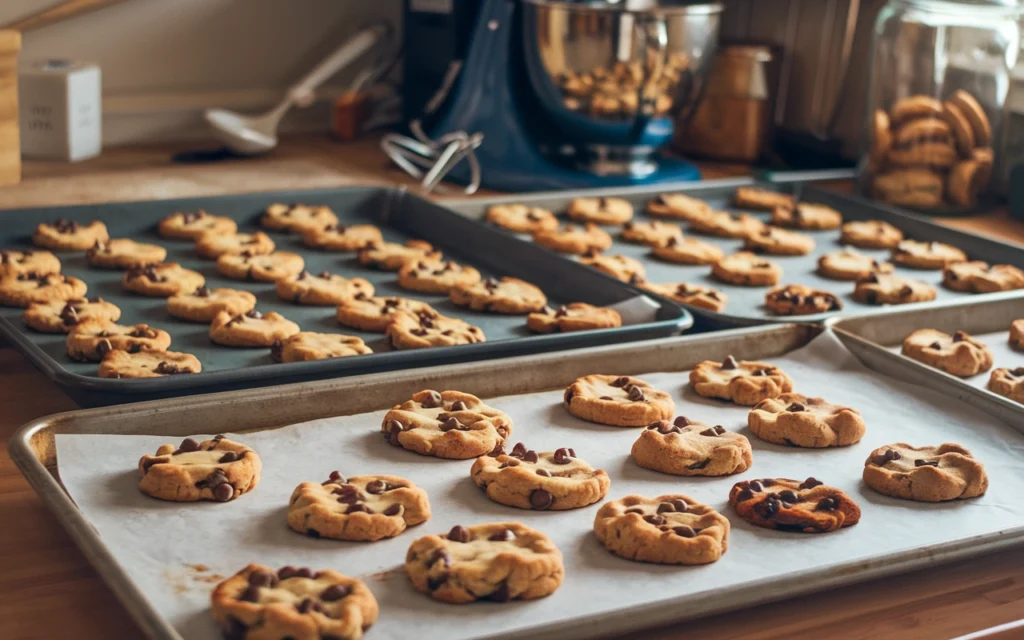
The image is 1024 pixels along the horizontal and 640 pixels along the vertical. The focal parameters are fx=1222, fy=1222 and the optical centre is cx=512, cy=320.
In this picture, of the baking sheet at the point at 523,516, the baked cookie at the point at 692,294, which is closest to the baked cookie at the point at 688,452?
the baking sheet at the point at 523,516

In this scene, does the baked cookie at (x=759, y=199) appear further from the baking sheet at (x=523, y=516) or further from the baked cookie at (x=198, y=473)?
the baked cookie at (x=198, y=473)

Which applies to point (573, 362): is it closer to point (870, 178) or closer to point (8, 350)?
point (8, 350)

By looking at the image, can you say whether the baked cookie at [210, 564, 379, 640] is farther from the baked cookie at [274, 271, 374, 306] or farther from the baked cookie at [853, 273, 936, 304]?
the baked cookie at [853, 273, 936, 304]

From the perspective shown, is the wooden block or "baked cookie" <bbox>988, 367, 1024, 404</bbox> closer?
"baked cookie" <bbox>988, 367, 1024, 404</bbox>

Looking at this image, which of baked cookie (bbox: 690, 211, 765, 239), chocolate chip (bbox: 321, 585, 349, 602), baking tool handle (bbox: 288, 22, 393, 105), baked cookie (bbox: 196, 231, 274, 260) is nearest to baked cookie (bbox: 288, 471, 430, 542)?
chocolate chip (bbox: 321, 585, 349, 602)

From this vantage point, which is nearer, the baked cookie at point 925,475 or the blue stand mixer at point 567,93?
the baked cookie at point 925,475

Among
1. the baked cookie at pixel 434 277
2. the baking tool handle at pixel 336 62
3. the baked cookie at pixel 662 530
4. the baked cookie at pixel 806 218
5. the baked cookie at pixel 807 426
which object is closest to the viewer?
the baked cookie at pixel 662 530
